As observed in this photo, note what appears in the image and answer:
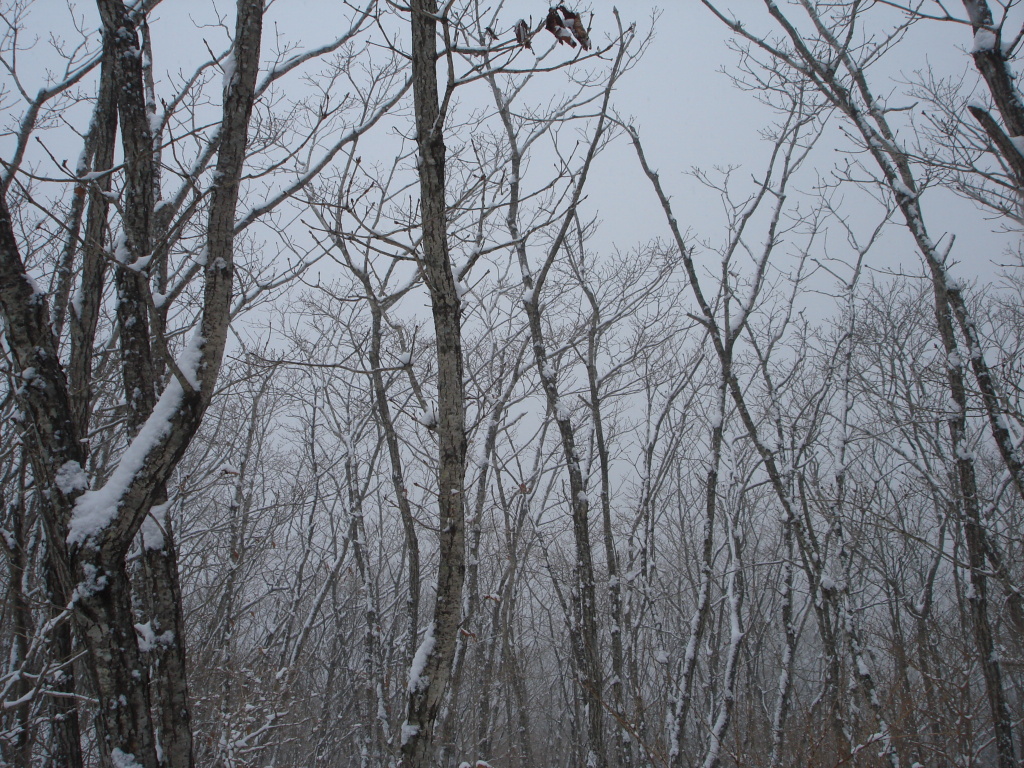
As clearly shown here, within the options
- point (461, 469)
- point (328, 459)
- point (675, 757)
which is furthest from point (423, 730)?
point (328, 459)

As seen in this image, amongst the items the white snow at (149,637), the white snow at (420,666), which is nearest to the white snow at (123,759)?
the white snow at (149,637)

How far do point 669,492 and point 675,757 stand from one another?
8770 millimetres

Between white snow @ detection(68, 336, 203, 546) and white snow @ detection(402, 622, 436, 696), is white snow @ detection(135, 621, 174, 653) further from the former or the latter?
white snow @ detection(402, 622, 436, 696)

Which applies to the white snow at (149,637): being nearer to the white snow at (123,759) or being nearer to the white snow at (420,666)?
the white snow at (123,759)

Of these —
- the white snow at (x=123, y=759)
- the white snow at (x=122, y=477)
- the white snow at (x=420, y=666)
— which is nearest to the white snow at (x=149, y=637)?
the white snow at (x=123, y=759)

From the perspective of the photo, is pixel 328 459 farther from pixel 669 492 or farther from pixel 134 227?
pixel 134 227

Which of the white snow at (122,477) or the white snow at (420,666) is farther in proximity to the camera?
the white snow at (420,666)

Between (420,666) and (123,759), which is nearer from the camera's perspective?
(123,759)

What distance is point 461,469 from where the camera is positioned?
273cm

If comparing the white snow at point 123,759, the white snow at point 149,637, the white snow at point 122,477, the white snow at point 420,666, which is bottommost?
the white snow at point 123,759

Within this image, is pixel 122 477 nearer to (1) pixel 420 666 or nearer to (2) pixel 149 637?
(2) pixel 149 637

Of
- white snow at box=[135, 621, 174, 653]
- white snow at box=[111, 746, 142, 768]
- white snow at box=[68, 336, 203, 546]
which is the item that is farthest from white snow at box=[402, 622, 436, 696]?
white snow at box=[68, 336, 203, 546]

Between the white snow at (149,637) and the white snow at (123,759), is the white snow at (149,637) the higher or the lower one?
the higher one

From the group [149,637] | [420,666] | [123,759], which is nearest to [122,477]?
[149,637]
